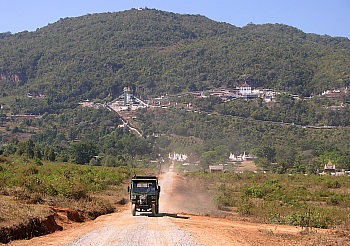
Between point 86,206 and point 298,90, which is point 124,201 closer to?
point 86,206

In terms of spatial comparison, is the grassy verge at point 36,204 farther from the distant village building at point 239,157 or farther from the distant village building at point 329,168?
the distant village building at point 239,157

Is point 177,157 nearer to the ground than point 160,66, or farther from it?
nearer to the ground

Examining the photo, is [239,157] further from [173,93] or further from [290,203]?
[290,203]

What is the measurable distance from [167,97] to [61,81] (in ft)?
119

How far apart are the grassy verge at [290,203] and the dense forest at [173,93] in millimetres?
22843

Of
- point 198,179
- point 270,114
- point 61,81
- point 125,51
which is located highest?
point 125,51

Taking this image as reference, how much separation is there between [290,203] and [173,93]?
11081cm

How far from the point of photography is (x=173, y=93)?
142m

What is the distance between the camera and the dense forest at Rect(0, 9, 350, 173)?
A: 296ft

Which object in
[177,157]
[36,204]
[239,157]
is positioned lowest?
[177,157]

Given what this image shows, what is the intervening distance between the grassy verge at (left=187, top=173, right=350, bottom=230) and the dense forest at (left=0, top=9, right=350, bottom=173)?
22.8 meters

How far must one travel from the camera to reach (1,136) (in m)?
105

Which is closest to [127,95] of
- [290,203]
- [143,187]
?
[290,203]

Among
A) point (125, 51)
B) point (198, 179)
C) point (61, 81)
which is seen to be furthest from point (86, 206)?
point (125, 51)
